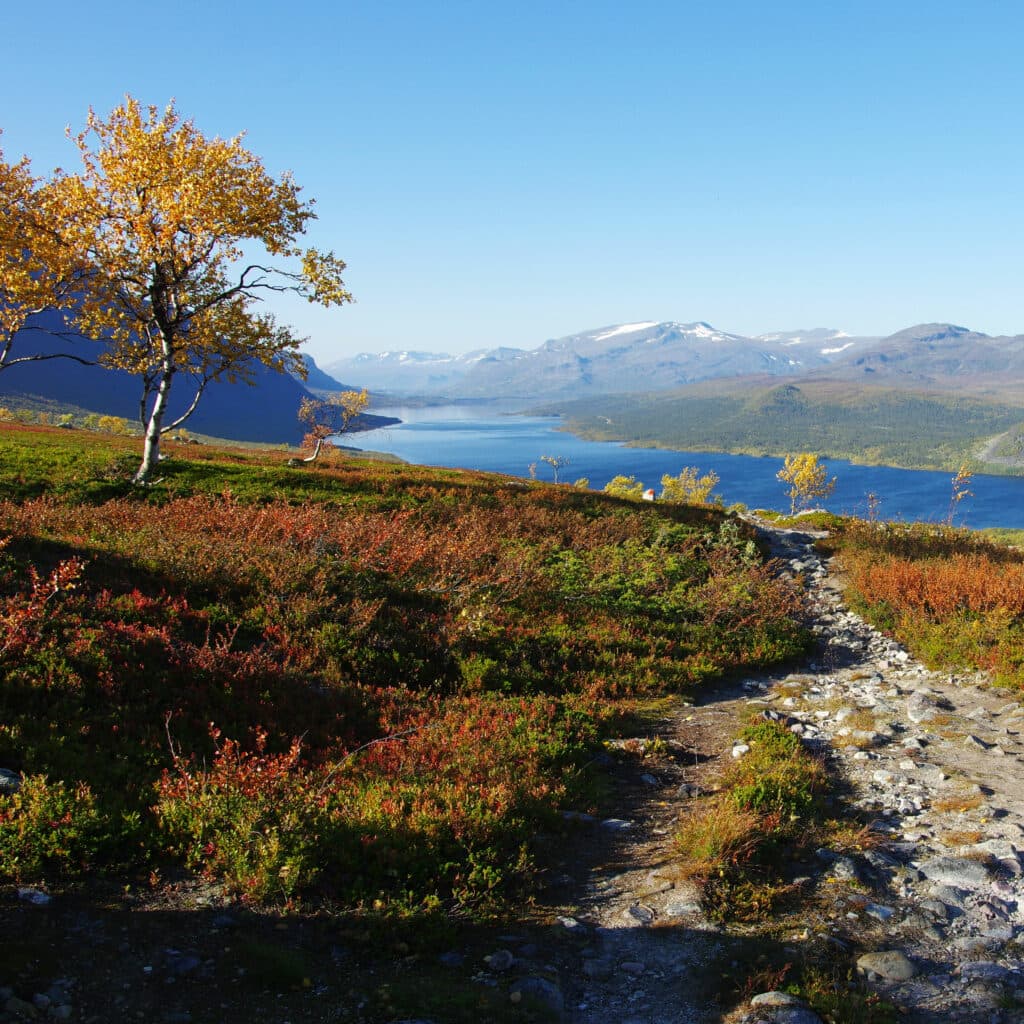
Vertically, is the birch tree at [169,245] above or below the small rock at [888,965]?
above

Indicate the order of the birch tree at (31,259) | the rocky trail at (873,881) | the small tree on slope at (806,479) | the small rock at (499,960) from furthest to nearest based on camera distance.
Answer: the small tree on slope at (806,479) → the birch tree at (31,259) → the small rock at (499,960) → the rocky trail at (873,881)

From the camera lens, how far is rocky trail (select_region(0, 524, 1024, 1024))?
16.8 feet

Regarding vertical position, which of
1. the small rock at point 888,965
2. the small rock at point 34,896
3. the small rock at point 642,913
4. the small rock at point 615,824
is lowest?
the small rock at point 615,824

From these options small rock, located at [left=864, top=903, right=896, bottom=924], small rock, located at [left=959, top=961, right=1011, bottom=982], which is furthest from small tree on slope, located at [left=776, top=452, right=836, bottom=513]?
small rock, located at [left=959, top=961, right=1011, bottom=982]

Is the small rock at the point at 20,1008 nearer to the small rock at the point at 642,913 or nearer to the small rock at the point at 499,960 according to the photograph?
the small rock at the point at 499,960

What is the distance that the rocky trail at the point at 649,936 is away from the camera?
5.11 m

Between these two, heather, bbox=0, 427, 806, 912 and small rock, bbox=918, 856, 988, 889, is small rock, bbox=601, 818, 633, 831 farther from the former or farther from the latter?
small rock, bbox=918, 856, 988, 889

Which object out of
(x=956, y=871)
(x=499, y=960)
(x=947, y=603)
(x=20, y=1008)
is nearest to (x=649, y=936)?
(x=499, y=960)

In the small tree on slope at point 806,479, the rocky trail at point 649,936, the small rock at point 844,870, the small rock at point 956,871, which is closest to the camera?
the rocky trail at point 649,936

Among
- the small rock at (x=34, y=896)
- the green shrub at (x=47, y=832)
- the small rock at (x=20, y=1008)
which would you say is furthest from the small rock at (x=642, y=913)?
the small rock at (x=34, y=896)

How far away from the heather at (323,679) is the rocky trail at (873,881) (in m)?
1.09

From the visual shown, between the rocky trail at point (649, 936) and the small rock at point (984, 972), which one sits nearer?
the rocky trail at point (649, 936)

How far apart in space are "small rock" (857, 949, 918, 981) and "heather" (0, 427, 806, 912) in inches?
117

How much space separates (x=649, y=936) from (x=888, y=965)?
187cm
